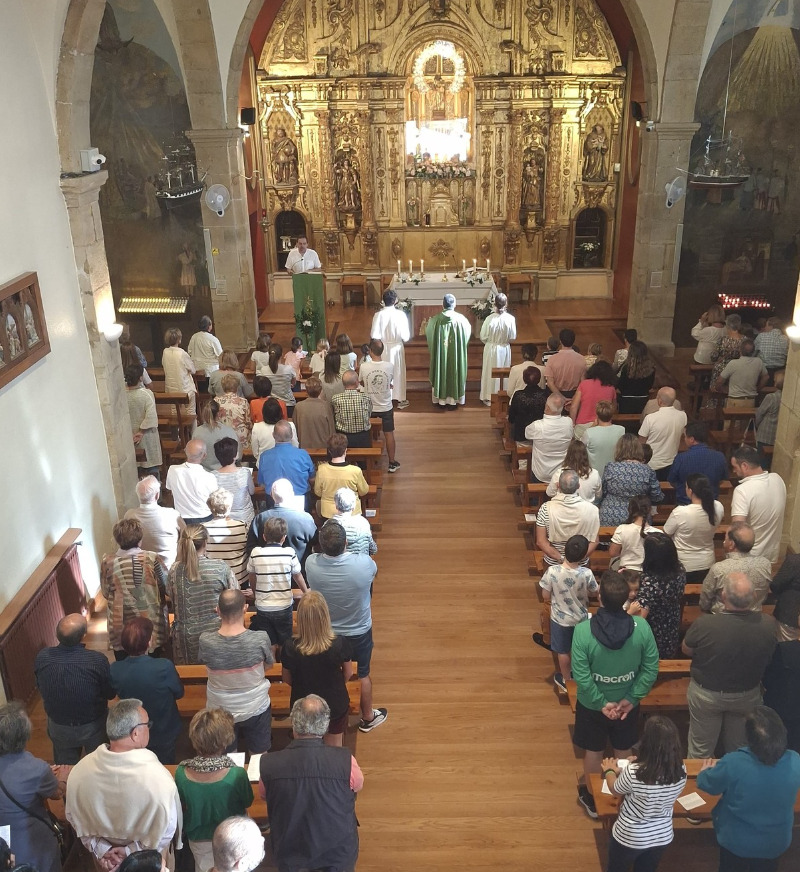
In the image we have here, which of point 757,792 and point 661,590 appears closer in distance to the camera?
point 757,792

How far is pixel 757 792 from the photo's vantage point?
14.0 ft

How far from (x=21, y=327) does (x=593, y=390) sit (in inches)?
194

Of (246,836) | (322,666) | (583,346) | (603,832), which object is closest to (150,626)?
(322,666)

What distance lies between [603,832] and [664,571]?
155 cm

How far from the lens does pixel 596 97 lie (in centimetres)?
1542

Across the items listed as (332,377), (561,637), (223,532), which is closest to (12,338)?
(223,532)

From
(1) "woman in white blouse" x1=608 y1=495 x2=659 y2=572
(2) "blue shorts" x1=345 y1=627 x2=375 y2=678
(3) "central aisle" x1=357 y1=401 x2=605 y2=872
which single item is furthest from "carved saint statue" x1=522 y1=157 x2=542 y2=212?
(2) "blue shorts" x1=345 y1=627 x2=375 y2=678

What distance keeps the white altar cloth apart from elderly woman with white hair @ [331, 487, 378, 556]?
324 inches

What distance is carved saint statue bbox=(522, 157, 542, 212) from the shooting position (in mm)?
15984

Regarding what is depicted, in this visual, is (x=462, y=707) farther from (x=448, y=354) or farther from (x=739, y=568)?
(x=448, y=354)

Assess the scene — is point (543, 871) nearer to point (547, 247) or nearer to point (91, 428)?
point (91, 428)

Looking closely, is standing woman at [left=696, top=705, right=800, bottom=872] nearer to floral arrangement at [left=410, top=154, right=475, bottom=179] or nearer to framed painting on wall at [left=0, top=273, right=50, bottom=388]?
framed painting on wall at [left=0, top=273, right=50, bottom=388]

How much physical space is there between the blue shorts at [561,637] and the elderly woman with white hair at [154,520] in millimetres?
2663

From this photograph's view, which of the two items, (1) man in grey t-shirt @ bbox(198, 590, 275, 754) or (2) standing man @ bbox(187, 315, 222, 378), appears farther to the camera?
(2) standing man @ bbox(187, 315, 222, 378)
